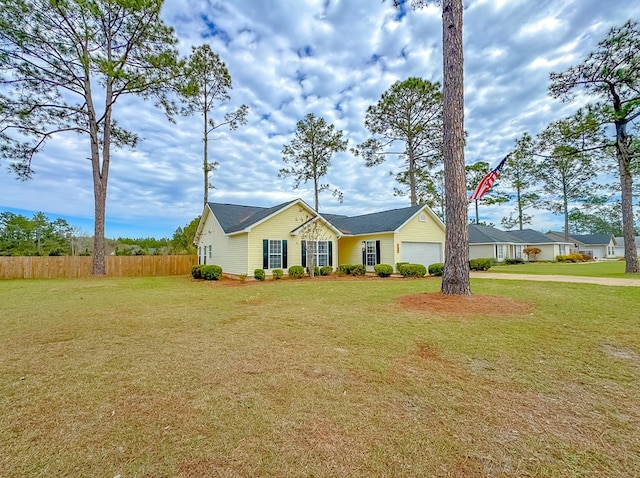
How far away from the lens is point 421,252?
61.2 feet

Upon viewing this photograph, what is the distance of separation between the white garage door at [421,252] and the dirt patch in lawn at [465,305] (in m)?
9.99

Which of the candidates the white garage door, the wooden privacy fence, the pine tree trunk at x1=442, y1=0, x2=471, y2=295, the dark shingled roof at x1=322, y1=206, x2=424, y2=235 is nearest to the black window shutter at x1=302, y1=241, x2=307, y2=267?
the dark shingled roof at x1=322, y1=206, x2=424, y2=235

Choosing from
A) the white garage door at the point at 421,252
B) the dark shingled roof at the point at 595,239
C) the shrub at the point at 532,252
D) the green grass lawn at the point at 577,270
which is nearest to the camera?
the green grass lawn at the point at 577,270

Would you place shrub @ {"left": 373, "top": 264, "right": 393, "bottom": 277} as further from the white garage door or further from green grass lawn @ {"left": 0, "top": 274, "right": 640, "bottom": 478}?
green grass lawn @ {"left": 0, "top": 274, "right": 640, "bottom": 478}

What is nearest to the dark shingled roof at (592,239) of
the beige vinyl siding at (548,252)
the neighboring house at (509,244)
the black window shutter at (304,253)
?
the neighboring house at (509,244)

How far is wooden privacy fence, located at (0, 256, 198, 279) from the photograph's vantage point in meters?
17.0

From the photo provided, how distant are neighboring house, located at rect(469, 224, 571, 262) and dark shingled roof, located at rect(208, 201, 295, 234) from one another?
23.2m

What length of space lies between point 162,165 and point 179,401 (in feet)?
69.1

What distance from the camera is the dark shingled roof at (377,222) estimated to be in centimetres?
1798

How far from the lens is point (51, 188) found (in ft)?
69.6

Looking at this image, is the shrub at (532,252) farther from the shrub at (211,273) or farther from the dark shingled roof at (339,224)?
the shrub at (211,273)

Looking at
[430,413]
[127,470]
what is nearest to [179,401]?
[127,470]

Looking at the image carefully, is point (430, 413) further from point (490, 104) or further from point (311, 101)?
point (490, 104)

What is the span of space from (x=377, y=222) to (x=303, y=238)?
5505 mm
